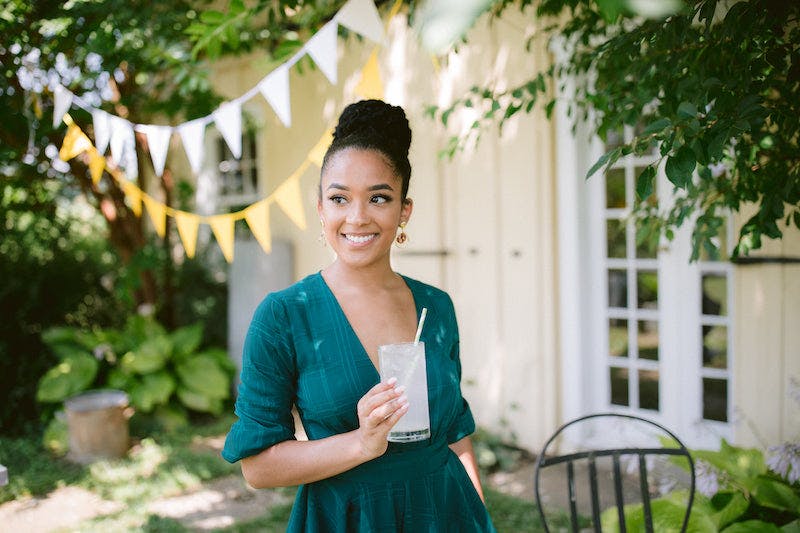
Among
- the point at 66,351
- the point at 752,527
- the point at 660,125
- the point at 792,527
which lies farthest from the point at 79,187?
the point at 792,527

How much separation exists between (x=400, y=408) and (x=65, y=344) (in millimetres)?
5223

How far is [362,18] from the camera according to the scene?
8.15ft

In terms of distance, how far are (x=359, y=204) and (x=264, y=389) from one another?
0.47 meters

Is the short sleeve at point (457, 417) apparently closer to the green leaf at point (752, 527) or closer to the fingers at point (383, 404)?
the fingers at point (383, 404)

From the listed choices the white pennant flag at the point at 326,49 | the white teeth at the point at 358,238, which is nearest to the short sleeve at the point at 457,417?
the white teeth at the point at 358,238

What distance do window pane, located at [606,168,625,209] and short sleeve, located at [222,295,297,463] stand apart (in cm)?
325

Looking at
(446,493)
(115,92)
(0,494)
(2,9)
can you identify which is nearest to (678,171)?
(446,493)

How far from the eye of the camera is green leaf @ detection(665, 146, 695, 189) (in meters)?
1.37

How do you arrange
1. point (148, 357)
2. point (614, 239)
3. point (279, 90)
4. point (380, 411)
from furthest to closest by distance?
1. point (148, 357)
2. point (614, 239)
3. point (279, 90)
4. point (380, 411)

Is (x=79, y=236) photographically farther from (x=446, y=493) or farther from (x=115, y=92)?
(x=446, y=493)

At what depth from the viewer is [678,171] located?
1.38m

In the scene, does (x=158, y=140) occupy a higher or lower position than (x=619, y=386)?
higher

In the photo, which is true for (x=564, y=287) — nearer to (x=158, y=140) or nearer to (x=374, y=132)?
(x=158, y=140)

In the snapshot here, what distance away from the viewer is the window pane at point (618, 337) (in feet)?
13.8
